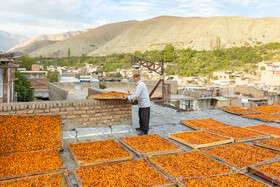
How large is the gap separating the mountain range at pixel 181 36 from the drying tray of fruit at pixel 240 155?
8380 cm

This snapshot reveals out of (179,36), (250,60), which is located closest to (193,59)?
(250,60)

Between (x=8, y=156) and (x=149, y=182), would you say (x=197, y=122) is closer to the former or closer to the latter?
(x=149, y=182)

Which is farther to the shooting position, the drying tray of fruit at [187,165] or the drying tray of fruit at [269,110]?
the drying tray of fruit at [269,110]

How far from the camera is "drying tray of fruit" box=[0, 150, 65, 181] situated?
11.4ft

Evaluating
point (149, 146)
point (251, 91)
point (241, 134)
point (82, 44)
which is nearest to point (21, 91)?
point (149, 146)

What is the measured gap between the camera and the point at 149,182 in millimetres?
3385

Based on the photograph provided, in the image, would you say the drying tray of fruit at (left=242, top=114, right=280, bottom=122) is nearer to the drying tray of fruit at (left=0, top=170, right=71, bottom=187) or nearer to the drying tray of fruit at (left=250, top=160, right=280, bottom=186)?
the drying tray of fruit at (left=250, top=160, right=280, bottom=186)

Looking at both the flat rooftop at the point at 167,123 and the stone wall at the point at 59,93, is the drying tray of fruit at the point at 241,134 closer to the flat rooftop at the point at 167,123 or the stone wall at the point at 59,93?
the flat rooftop at the point at 167,123

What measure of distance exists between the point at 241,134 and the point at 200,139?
1.24 meters

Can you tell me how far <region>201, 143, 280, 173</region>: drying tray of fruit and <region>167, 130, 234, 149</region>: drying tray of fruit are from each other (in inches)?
8.3

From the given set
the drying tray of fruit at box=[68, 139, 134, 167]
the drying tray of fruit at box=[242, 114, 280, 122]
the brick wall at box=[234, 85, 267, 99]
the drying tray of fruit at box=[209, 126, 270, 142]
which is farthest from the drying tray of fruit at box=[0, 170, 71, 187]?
the brick wall at box=[234, 85, 267, 99]

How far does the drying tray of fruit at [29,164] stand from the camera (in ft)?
11.4

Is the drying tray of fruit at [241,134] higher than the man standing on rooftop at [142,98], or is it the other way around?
the man standing on rooftop at [142,98]

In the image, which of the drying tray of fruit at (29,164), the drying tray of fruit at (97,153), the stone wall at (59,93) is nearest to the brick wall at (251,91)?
the stone wall at (59,93)
